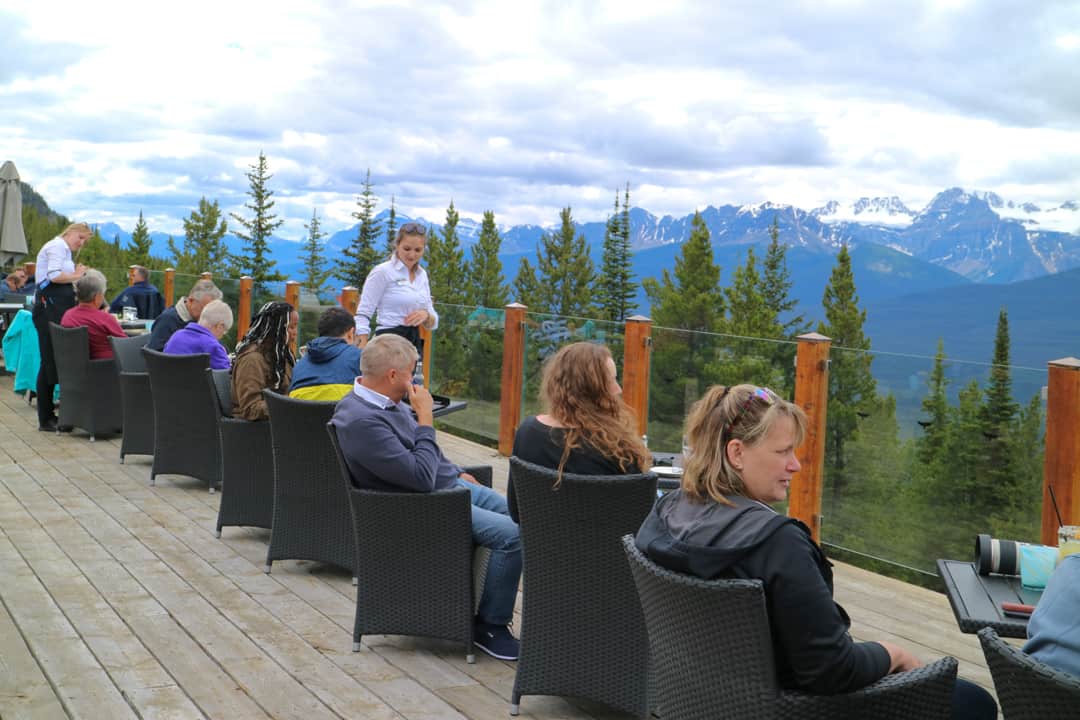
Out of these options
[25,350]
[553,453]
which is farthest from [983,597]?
[25,350]

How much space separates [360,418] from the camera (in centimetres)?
389

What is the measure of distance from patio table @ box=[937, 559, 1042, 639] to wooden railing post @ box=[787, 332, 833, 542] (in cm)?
302

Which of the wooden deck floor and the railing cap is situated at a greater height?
the railing cap

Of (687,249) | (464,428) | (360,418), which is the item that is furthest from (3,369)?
(687,249)

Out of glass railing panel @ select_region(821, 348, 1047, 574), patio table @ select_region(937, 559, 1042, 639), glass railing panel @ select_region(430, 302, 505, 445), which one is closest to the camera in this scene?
patio table @ select_region(937, 559, 1042, 639)

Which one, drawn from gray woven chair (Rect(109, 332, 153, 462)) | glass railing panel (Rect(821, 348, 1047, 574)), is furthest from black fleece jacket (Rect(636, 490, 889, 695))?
gray woven chair (Rect(109, 332, 153, 462))

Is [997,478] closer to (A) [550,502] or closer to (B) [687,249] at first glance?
(A) [550,502]

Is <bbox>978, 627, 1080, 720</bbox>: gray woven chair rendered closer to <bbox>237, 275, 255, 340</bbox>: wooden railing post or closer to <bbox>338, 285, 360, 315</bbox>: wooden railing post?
<bbox>338, 285, 360, 315</bbox>: wooden railing post

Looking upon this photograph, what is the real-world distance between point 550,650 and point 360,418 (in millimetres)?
1053

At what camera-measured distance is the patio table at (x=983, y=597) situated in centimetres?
266

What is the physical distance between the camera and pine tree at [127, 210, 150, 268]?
11196 cm

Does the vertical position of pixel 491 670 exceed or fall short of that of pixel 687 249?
it falls short

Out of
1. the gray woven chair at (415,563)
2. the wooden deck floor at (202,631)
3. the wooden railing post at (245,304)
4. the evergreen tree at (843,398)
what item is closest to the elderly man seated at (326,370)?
the wooden deck floor at (202,631)

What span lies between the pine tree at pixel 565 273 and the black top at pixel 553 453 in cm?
9772
